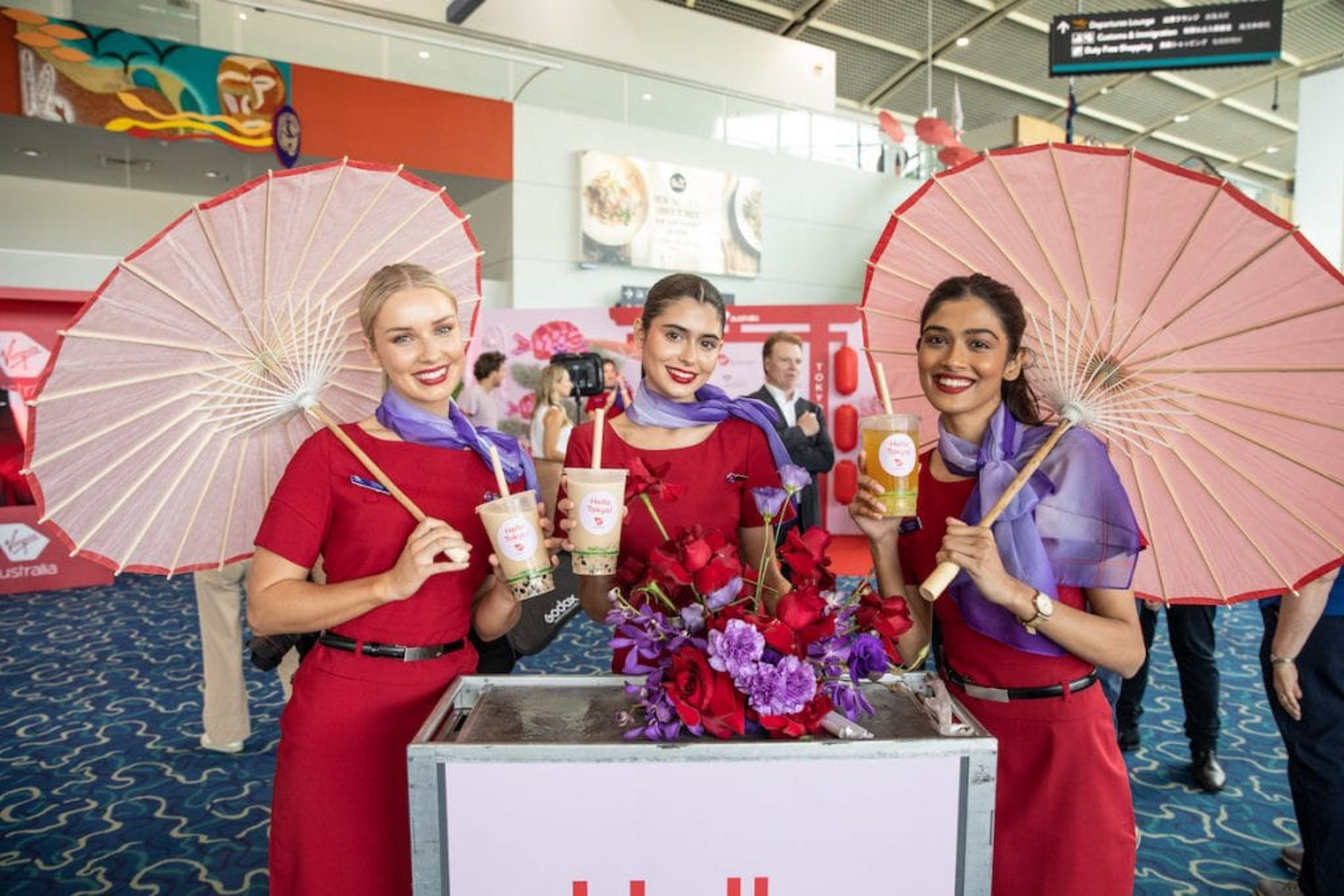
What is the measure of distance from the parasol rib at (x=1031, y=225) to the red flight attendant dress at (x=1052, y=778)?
1.69ft

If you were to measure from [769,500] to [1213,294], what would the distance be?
785mm

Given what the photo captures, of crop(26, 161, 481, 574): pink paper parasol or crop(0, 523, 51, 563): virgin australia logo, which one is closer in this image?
crop(26, 161, 481, 574): pink paper parasol

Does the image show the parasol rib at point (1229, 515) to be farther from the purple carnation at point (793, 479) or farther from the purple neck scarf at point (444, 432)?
the purple neck scarf at point (444, 432)

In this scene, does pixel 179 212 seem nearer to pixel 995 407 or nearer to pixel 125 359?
pixel 125 359

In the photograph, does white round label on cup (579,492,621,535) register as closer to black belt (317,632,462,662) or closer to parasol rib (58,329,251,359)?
black belt (317,632,462,662)

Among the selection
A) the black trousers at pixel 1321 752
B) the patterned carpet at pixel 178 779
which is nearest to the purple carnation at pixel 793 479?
the patterned carpet at pixel 178 779

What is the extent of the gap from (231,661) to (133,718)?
821 millimetres

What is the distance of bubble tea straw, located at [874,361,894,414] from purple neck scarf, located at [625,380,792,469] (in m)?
0.24

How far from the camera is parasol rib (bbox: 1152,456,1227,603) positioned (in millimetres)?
1477

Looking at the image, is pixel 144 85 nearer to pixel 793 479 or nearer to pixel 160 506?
pixel 160 506

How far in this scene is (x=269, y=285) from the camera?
5.04ft

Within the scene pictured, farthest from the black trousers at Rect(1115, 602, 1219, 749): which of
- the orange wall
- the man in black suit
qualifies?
the orange wall

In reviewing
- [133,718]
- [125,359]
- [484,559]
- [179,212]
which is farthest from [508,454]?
[179,212]

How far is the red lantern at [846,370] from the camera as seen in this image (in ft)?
23.6
